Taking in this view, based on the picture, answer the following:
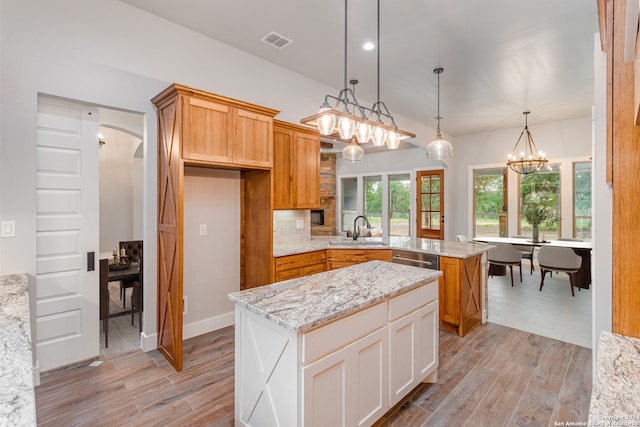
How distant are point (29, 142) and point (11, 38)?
0.75 metres

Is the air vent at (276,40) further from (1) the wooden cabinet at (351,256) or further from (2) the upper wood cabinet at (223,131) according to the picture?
(1) the wooden cabinet at (351,256)


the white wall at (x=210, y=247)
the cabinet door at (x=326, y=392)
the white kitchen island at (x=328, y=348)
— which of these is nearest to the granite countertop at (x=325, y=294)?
the white kitchen island at (x=328, y=348)

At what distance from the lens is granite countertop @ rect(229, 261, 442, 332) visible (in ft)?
5.07

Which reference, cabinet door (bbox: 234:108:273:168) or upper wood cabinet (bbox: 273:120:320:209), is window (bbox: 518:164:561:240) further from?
cabinet door (bbox: 234:108:273:168)

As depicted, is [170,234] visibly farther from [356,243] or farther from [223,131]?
[356,243]

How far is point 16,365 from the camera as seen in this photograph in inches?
40.5

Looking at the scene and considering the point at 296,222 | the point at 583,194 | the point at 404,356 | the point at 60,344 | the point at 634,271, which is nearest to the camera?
the point at 634,271

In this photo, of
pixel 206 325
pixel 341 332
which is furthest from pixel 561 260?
pixel 206 325

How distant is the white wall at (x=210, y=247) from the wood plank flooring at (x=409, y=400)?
0.44 m

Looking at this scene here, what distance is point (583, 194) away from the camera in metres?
6.27

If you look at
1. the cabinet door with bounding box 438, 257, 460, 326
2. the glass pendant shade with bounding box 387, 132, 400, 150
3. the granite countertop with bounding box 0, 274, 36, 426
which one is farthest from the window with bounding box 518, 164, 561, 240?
the granite countertop with bounding box 0, 274, 36, 426

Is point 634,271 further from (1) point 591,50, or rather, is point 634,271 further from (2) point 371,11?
(1) point 591,50

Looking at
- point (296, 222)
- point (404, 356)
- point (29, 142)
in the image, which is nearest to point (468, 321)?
point (404, 356)

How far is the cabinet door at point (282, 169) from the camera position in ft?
12.4
